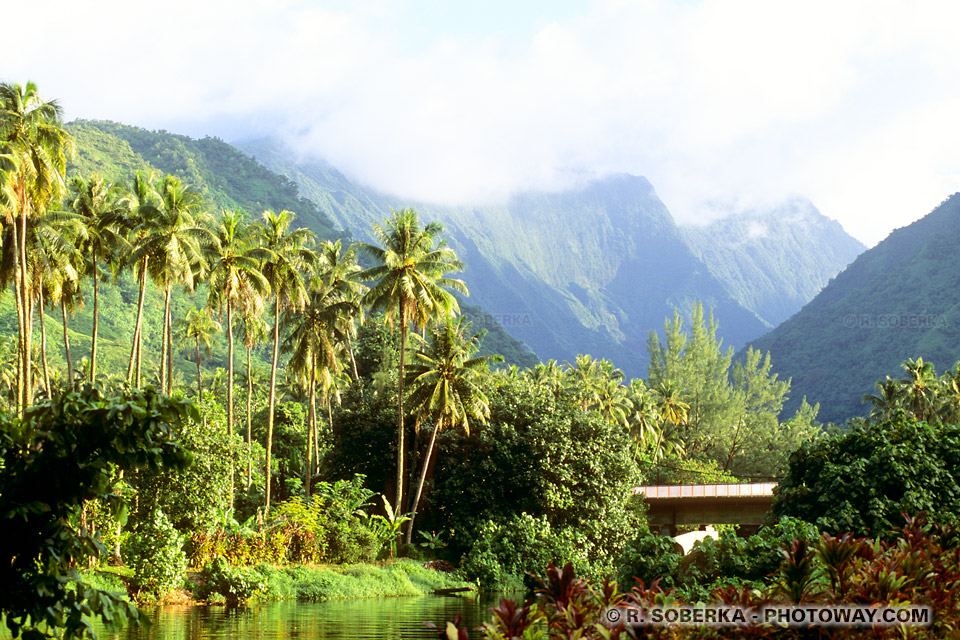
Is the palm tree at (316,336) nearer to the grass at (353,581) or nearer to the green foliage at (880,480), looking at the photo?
the grass at (353,581)

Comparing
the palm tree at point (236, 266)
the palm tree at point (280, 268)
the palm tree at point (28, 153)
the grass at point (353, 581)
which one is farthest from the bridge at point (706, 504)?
the palm tree at point (28, 153)

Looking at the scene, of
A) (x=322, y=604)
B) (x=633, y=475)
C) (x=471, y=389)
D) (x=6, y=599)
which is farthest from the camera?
(x=633, y=475)

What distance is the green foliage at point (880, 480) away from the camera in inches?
882

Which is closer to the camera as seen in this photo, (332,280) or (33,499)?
(33,499)

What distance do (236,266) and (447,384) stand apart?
538 inches

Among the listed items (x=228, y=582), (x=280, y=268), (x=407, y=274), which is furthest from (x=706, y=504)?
(x=228, y=582)

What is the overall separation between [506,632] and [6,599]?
5.27m

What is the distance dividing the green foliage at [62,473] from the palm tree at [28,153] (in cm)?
3010

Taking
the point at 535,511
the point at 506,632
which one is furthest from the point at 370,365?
the point at 506,632

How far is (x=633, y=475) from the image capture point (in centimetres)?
5516

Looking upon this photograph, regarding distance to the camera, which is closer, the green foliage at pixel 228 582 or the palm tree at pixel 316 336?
the green foliage at pixel 228 582

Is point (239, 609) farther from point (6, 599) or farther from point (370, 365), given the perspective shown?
point (370, 365)

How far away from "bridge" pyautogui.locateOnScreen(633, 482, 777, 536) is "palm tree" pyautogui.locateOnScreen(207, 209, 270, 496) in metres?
27.4

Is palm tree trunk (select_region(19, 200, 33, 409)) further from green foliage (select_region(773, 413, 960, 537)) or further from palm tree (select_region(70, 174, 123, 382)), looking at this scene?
green foliage (select_region(773, 413, 960, 537))
